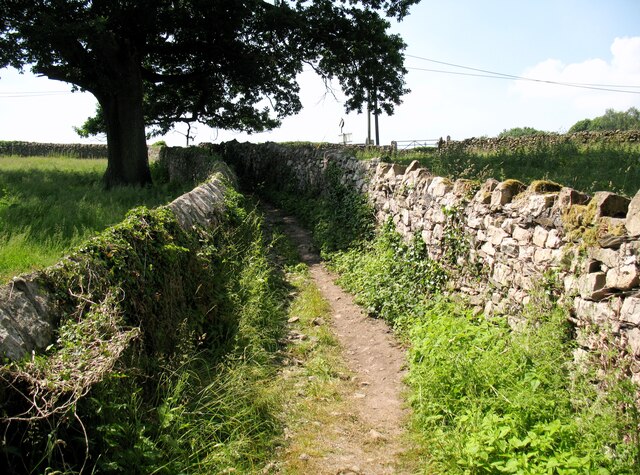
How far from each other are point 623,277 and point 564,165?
9.77 metres

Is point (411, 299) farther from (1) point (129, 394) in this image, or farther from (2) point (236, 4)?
(2) point (236, 4)

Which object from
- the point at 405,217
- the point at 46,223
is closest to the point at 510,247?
the point at 405,217

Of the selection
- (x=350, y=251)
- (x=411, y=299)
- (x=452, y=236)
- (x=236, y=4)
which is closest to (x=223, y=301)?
(x=411, y=299)

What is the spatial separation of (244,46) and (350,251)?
11099 millimetres

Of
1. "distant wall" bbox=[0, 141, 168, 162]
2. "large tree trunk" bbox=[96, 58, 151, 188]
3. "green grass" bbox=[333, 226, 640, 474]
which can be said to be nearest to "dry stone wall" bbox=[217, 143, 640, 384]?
"green grass" bbox=[333, 226, 640, 474]

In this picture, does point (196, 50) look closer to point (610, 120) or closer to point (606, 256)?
point (606, 256)

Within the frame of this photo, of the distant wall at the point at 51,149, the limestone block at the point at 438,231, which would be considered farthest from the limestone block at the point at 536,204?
the distant wall at the point at 51,149

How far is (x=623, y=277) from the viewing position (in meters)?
3.99

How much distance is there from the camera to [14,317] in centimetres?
341

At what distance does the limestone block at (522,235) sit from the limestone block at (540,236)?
0.09 meters

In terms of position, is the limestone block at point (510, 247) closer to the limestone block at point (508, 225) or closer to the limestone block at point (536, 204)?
the limestone block at point (508, 225)

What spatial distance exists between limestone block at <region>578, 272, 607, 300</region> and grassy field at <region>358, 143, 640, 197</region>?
16.2 ft

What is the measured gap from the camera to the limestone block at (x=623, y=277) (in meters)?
3.90

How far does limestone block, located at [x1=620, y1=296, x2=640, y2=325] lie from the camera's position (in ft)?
12.3
